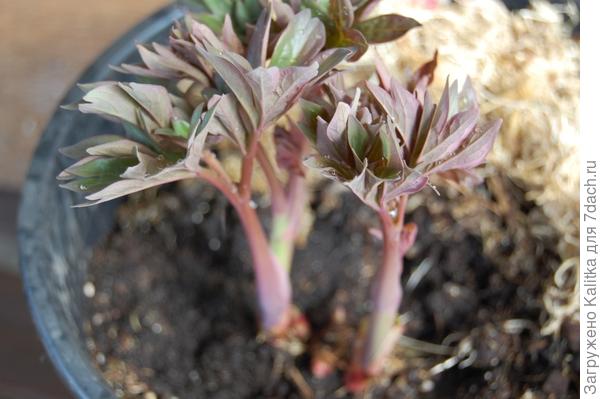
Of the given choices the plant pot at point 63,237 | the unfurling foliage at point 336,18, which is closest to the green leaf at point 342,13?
the unfurling foliage at point 336,18

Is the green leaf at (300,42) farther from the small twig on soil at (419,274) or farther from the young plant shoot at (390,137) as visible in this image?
the small twig on soil at (419,274)

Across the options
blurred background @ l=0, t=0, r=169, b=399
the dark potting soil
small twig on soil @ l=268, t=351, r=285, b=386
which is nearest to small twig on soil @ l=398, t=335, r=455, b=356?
the dark potting soil

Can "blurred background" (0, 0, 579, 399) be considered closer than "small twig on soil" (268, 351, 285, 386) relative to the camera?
No

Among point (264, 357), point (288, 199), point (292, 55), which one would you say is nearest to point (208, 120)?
point (292, 55)

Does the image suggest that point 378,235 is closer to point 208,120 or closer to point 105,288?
point 208,120

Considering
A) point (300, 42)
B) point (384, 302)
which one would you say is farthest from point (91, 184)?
point (384, 302)

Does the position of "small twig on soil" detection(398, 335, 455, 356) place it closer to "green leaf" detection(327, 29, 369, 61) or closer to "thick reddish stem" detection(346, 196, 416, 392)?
"thick reddish stem" detection(346, 196, 416, 392)
